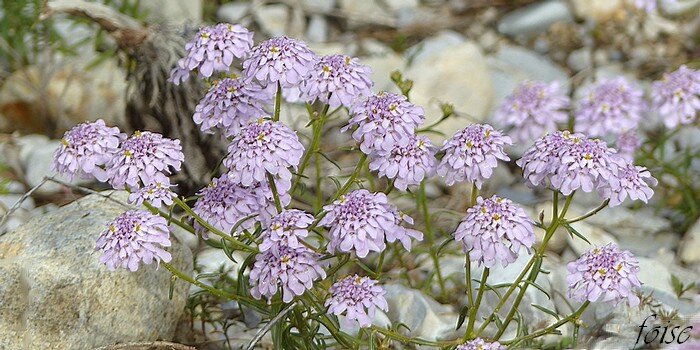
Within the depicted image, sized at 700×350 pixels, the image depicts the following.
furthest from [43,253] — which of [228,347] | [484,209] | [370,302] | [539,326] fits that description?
[539,326]

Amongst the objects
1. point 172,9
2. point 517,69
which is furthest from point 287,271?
point 517,69

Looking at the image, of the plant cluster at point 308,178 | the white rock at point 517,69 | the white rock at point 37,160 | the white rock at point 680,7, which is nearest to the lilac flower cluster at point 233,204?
the plant cluster at point 308,178

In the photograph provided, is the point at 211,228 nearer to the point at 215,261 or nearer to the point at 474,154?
the point at 474,154

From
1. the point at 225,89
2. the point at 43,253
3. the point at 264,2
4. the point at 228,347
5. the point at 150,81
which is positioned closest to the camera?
the point at 225,89

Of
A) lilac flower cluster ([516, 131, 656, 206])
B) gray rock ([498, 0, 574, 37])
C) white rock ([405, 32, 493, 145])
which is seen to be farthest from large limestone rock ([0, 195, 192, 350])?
→ gray rock ([498, 0, 574, 37])

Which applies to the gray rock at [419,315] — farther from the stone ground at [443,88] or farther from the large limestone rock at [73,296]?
the large limestone rock at [73,296]

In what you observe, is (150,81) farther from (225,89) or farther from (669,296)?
(669,296)

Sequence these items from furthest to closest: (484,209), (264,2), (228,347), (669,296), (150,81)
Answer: (264,2)
(150,81)
(669,296)
(228,347)
(484,209)

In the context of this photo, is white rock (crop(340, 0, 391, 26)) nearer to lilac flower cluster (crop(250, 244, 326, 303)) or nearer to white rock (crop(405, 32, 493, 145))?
white rock (crop(405, 32, 493, 145))

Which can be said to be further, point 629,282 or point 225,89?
point 225,89
